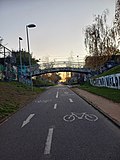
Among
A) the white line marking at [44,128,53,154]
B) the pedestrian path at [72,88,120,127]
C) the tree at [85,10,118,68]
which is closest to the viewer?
the white line marking at [44,128,53,154]

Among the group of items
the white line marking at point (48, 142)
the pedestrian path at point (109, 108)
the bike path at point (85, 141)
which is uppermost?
the pedestrian path at point (109, 108)

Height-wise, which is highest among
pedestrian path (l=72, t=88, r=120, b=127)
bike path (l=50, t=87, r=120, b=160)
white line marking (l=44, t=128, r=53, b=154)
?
pedestrian path (l=72, t=88, r=120, b=127)

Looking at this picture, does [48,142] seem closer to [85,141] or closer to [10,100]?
A: [85,141]

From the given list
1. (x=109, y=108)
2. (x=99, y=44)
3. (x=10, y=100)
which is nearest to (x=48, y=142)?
(x=109, y=108)

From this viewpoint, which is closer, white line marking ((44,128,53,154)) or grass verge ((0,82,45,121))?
white line marking ((44,128,53,154))

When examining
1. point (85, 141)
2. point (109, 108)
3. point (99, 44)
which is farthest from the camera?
point (99, 44)

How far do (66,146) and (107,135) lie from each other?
1.70 meters

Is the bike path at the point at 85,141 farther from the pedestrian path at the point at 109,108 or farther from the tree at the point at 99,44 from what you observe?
the tree at the point at 99,44

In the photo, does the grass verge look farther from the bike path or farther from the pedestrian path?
the pedestrian path

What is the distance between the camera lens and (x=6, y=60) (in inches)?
1578

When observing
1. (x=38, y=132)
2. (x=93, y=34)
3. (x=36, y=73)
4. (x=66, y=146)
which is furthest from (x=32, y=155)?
(x=36, y=73)

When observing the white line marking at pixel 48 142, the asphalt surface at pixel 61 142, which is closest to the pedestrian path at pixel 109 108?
the asphalt surface at pixel 61 142

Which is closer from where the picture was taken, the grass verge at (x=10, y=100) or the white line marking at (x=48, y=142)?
the white line marking at (x=48, y=142)

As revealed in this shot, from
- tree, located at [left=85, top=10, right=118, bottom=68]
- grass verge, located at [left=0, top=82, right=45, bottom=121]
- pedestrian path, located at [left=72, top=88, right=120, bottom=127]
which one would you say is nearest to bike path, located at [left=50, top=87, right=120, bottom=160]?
pedestrian path, located at [left=72, top=88, right=120, bottom=127]
